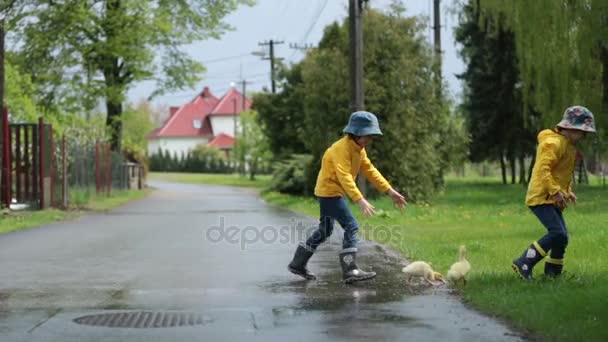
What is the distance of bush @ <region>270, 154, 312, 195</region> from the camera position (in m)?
40.2

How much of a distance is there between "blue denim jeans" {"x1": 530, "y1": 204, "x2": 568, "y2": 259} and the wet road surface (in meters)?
1.11

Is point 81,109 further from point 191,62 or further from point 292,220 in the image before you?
point 292,220

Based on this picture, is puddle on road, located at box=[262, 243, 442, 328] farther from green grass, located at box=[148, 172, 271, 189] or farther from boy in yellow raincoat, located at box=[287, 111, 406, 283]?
green grass, located at box=[148, 172, 271, 189]

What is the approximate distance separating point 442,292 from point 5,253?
7278 mm

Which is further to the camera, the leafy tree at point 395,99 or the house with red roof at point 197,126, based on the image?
the house with red roof at point 197,126

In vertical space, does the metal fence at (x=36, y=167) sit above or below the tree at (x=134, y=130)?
below

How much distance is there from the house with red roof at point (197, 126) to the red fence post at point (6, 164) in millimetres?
101599

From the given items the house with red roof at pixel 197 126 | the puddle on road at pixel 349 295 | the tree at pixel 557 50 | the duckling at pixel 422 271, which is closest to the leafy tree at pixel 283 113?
the tree at pixel 557 50

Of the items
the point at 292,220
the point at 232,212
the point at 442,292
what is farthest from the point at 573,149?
the point at 232,212

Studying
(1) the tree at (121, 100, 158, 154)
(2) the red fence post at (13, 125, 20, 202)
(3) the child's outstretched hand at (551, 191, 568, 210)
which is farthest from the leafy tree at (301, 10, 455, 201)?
(3) the child's outstretched hand at (551, 191, 568, 210)

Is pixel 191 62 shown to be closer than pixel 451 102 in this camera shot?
No

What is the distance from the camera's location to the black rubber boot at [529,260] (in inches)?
386

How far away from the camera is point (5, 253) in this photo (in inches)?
572

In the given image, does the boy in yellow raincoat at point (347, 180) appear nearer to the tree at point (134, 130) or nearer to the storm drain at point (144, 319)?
the storm drain at point (144, 319)
